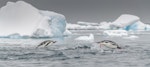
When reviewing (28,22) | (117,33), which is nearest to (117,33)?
(117,33)

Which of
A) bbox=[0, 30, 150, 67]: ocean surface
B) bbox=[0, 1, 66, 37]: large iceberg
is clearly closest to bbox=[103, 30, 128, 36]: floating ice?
bbox=[0, 1, 66, 37]: large iceberg

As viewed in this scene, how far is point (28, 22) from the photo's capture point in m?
39.6

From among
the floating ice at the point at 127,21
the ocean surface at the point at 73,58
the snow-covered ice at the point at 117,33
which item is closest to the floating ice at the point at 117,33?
the snow-covered ice at the point at 117,33

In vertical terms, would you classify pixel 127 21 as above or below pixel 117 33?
above

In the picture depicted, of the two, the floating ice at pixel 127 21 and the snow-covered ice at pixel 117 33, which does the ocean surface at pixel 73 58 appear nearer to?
the snow-covered ice at pixel 117 33

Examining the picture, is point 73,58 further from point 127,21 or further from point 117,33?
point 127,21

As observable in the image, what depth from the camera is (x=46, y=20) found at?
1524 inches

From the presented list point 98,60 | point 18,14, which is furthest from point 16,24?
point 98,60

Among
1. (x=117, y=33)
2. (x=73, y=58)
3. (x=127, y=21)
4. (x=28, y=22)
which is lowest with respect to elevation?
(x=73, y=58)

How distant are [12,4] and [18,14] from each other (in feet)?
3.65

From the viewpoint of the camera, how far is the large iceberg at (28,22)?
127 feet

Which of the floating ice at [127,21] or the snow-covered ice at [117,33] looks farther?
the floating ice at [127,21]

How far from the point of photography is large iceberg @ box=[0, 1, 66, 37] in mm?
38562

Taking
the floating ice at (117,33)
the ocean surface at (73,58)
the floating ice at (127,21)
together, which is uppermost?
the floating ice at (127,21)
